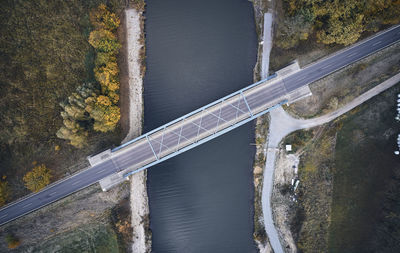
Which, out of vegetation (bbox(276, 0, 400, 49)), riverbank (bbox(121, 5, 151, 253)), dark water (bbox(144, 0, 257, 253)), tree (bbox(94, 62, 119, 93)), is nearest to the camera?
vegetation (bbox(276, 0, 400, 49))

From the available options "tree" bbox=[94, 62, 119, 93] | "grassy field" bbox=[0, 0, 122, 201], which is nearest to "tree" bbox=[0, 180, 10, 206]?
"grassy field" bbox=[0, 0, 122, 201]

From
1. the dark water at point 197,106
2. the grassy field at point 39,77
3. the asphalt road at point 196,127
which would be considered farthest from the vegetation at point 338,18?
the grassy field at point 39,77

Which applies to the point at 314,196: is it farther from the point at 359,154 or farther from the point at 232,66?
the point at 232,66

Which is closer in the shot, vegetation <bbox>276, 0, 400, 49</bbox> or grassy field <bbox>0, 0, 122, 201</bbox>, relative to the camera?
vegetation <bbox>276, 0, 400, 49</bbox>

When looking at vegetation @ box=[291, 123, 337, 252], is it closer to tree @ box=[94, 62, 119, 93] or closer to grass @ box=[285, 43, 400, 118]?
grass @ box=[285, 43, 400, 118]

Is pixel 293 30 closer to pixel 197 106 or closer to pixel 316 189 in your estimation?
pixel 197 106

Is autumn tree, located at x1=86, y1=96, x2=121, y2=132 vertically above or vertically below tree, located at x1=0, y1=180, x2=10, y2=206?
Answer: above

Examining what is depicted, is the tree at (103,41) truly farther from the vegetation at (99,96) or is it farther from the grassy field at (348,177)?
the grassy field at (348,177)
